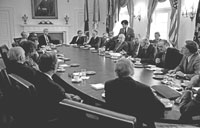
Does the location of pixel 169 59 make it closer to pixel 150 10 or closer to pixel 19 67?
pixel 19 67

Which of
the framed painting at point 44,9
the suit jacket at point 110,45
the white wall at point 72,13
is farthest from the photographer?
the framed painting at point 44,9

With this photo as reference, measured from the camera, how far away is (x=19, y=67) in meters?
2.72

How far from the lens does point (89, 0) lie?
10.7 metres

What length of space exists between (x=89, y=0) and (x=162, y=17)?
15.6 ft

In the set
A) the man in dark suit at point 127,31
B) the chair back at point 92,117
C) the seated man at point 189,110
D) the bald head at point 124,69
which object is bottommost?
the seated man at point 189,110

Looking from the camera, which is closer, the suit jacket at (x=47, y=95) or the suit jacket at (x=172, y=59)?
the suit jacket at (x=47, y=95)

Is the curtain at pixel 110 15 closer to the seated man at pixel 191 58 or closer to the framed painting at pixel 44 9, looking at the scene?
the framed painting at pixel 44 9

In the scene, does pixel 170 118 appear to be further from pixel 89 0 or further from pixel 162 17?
pixel 89 0

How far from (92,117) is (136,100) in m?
0.67

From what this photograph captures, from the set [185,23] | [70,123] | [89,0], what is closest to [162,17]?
[185,23]

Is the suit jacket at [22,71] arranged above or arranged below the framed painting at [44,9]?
below

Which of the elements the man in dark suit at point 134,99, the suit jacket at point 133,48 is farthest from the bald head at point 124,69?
the suit jacket at point 133,48

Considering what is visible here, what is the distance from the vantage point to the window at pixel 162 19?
22.4 ft

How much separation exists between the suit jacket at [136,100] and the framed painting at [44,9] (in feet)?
29.2
